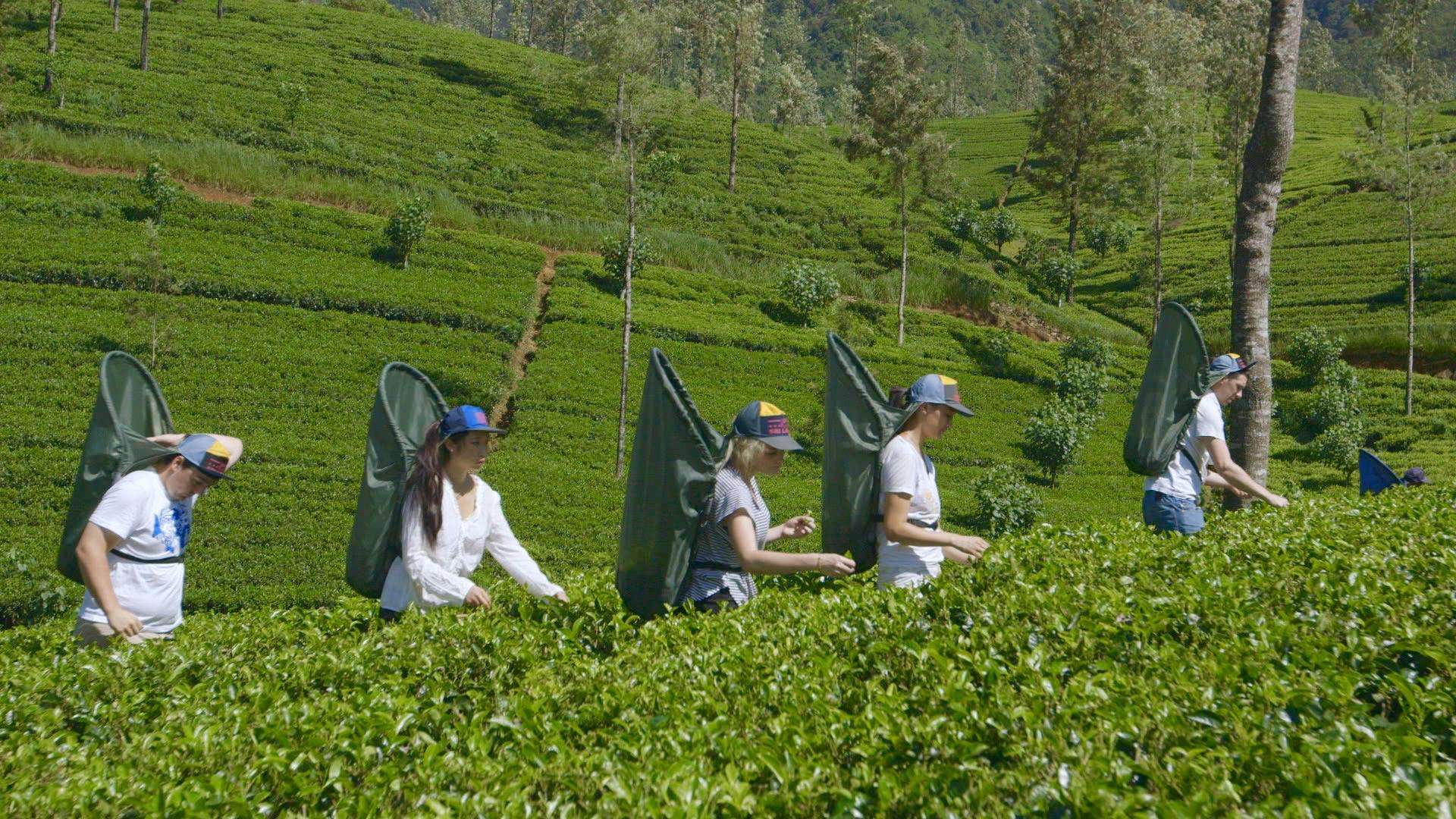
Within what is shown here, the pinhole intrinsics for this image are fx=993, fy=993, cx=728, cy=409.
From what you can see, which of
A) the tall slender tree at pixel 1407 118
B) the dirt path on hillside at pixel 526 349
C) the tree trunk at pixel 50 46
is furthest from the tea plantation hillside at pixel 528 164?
the dirt path on hillside at pixel 526 349

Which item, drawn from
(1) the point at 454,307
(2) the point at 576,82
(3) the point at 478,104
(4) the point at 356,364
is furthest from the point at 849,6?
(4) the point at 356,364

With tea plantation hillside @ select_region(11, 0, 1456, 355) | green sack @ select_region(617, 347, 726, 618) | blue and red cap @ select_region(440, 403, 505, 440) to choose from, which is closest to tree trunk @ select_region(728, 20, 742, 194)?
tea plantation hillside @ select_region(11, 0, 1456, 355)

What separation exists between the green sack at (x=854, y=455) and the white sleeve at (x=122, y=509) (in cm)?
380

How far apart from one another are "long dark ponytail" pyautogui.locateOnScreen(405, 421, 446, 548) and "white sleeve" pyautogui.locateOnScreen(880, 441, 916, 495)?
7.84ft

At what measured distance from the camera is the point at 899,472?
5.32 m

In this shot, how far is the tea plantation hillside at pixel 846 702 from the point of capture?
→ 2.67 metres

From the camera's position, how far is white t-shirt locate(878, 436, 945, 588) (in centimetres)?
533

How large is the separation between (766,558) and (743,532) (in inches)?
6.8

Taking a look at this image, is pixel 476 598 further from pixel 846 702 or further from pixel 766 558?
pixel 846 702

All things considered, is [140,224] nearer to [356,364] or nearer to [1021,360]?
[356,364]

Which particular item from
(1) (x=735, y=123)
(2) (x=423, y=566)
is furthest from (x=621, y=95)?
(1) (x=735, y=123)

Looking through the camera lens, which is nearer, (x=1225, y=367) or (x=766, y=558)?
(x=766, y=558)

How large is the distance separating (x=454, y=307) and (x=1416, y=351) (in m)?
30.2

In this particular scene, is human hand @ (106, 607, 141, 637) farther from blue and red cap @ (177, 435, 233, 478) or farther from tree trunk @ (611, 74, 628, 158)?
tree trunk @ (611, 74, 628, 158)
